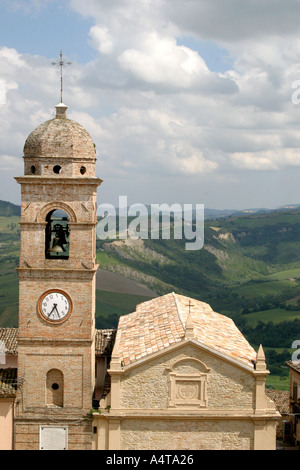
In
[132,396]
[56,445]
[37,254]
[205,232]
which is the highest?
[205,232]

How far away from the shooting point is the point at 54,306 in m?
25.6

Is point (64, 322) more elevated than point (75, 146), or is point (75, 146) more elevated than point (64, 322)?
point (75, 146)

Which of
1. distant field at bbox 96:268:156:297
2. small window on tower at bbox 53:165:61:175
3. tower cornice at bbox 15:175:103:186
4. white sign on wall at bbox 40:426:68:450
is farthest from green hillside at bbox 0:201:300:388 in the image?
small window on tower at bbox 53:165:61:175

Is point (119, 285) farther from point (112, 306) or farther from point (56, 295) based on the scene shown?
point (56, 295)

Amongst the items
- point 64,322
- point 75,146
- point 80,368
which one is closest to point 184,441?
point 80,368

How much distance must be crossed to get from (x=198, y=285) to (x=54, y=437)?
5281 inches

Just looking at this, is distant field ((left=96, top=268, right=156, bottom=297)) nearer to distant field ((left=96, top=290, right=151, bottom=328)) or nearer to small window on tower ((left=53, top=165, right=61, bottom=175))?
distant field ((left=96, top=290, right=151, bottom=328))

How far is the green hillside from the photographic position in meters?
89.1

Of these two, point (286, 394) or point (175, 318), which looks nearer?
point (175, 318)

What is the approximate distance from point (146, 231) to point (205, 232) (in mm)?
32673

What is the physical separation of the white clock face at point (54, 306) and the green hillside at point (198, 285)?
45805mm

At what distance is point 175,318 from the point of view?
96.1 ft
